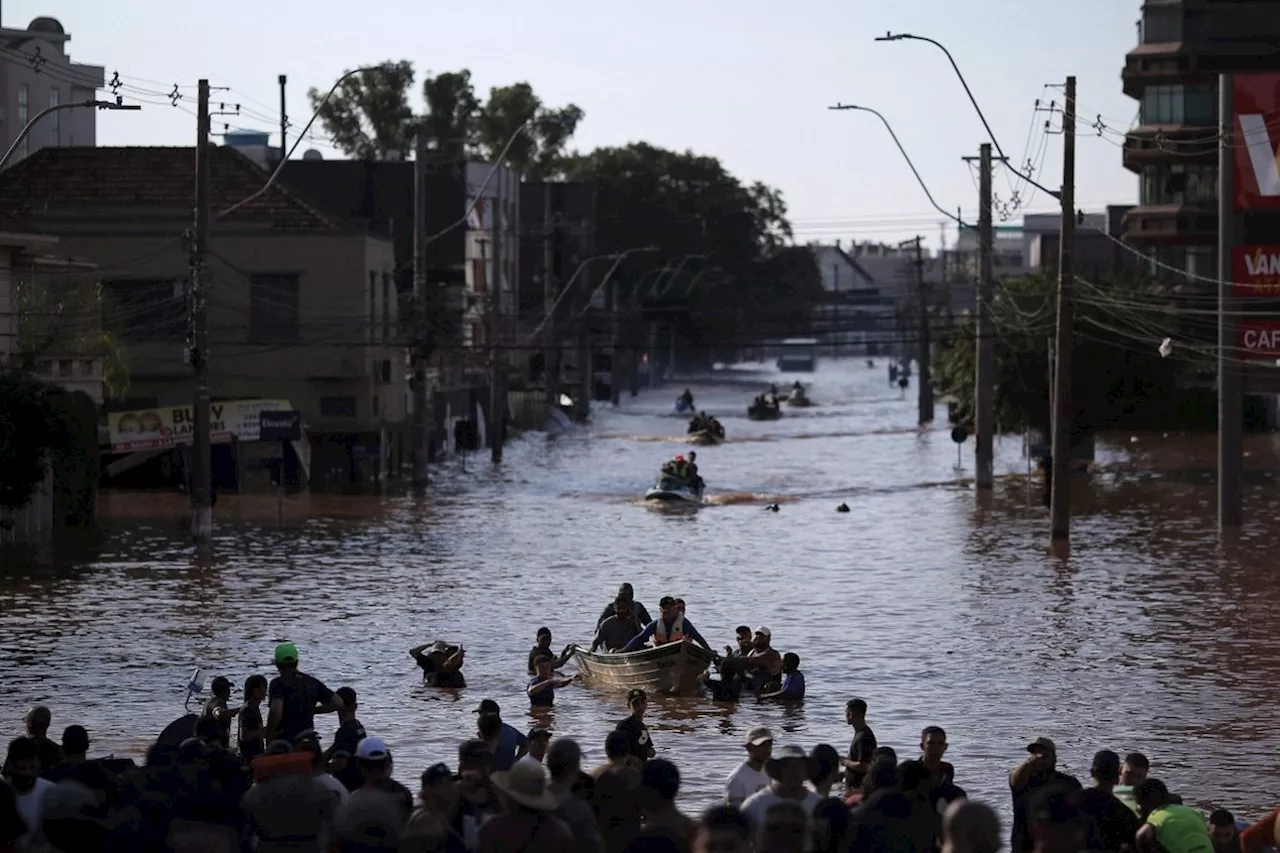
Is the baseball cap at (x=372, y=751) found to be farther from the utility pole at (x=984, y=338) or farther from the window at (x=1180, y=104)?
the window at (x=1180, y=104)

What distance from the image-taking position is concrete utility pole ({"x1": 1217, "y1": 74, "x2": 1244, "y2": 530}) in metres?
44.0

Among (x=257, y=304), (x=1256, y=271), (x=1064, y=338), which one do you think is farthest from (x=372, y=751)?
(x=257, y=304)

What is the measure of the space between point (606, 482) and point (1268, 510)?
20.3m

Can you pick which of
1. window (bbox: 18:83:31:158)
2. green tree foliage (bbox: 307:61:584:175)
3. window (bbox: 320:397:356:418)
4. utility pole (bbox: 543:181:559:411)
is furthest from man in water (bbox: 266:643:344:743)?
green tree foliage (bbox: 307:61:584:175)

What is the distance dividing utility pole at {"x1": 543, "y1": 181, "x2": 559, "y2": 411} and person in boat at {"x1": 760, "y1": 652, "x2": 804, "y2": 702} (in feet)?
227

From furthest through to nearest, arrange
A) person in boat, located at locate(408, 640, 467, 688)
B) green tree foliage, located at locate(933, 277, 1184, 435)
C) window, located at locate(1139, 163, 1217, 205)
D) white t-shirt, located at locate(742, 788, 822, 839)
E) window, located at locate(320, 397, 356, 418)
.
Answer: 1. window, located at locate(1139, 163, 1217, 205)
2. window, located at locate(320, 397, 356, 418)
3. green tree foliage, located at locate(933, 277, 1184, 435)
4. person in boat, located at locate(408, 640, 467, 688)
5. white t-shirt, located at locate(742, 788, 822, 839)

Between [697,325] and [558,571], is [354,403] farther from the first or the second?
[697,325]

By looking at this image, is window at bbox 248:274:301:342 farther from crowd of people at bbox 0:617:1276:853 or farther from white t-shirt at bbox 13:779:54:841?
white t-shirt at bbox 13:779:54:841

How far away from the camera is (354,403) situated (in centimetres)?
5981

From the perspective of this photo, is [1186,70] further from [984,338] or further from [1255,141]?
[1255,141]

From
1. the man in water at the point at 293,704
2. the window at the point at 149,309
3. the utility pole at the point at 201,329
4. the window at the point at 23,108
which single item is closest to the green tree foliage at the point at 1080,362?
the window at the point at 149,309

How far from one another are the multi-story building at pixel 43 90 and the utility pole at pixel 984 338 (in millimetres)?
35155

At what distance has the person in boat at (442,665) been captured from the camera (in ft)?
81.4

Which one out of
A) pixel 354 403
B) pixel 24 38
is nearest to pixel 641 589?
pixel 354 403
